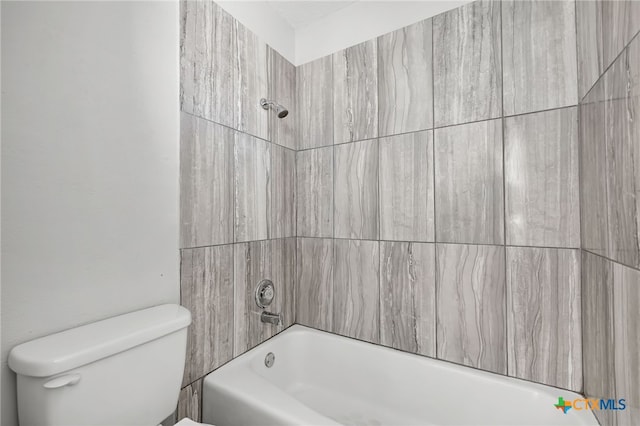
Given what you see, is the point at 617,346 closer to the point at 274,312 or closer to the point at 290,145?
the point at 274,312

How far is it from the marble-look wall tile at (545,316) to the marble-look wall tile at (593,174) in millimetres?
152

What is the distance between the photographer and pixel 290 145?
5.90 feet

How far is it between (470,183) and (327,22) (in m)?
1.29

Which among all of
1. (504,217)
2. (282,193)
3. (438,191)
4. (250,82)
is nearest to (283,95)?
(250,82)

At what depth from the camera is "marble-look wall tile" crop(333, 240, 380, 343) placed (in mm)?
1570

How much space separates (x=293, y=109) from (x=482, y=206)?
1227 millimetres

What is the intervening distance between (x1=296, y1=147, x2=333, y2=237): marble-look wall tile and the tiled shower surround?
0.01m

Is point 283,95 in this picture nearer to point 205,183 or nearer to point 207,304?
point 205,183

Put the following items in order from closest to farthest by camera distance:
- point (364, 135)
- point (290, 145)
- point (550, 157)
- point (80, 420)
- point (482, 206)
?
point (80, 420) → point (550, 157) → point (482, 206) → point (364, 135) → point (290, 145)

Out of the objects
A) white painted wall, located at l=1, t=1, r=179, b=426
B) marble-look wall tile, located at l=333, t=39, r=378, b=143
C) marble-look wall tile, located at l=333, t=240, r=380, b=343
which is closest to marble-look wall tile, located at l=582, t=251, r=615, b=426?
marble-look wall tile, located at l=333, t=240, r=380, b=343

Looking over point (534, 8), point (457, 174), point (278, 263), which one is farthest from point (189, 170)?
point (534, 8)

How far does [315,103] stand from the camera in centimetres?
178

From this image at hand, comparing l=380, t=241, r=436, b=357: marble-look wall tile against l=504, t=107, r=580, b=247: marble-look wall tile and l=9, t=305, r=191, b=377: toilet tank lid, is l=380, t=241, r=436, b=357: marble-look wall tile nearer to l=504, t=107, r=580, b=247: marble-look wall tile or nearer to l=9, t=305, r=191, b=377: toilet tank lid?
l=504, t=107, r=580, b=247: marble-look wall tile

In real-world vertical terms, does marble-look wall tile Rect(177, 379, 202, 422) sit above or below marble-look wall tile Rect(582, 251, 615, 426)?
below
